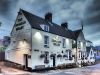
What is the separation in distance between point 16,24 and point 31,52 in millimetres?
5299

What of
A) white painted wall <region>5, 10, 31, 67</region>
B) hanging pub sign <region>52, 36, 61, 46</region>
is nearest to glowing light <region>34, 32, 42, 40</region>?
white painted wall <region>5, 10, 31, 67</region>

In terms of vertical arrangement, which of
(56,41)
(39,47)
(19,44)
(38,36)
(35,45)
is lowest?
(39,47)

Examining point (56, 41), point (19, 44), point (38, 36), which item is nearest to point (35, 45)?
point (38, 36)

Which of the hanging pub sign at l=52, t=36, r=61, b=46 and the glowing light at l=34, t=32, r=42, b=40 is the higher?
the glowing light at l=34, t=32, r=42, b=40

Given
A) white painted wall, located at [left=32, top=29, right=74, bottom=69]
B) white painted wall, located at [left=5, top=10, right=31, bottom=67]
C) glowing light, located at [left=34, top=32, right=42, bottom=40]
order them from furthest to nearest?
glowing light, located at [left=34, top=32, right=42, bottom=40], white painted wall, located at [left=5, top=10, right=31, bottom=67], white painted wall, located at [left=32, top=29, right=74, bottom=69]

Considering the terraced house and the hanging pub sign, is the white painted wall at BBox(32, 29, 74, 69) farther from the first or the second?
the hanging pub sign

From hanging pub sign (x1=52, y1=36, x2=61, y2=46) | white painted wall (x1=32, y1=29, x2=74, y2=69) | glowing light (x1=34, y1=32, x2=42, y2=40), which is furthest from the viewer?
hanging pub sign (x1=52, y1=36, x2=61, y2=46)

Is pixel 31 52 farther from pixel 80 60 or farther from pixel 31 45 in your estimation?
pixel 80 60

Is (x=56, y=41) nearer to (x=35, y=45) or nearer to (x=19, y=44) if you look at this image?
(x=35, y=45)

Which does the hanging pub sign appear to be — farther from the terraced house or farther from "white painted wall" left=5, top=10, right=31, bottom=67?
"white painted wall" left=5, top=10, right=31, bottom=67

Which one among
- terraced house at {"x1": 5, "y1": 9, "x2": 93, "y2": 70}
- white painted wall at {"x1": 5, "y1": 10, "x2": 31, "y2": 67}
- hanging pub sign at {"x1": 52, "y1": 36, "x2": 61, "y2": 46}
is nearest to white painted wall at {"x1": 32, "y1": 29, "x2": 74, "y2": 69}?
terraced house at {"x1": 5, "y1": 9, "x2": 93, "y2": 70}

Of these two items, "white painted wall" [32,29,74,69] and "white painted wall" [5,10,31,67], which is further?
"white painted wall" [5,10,31,67]

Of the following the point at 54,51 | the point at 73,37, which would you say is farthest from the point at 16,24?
the point at 73,37

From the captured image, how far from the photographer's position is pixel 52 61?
22.0 metres
